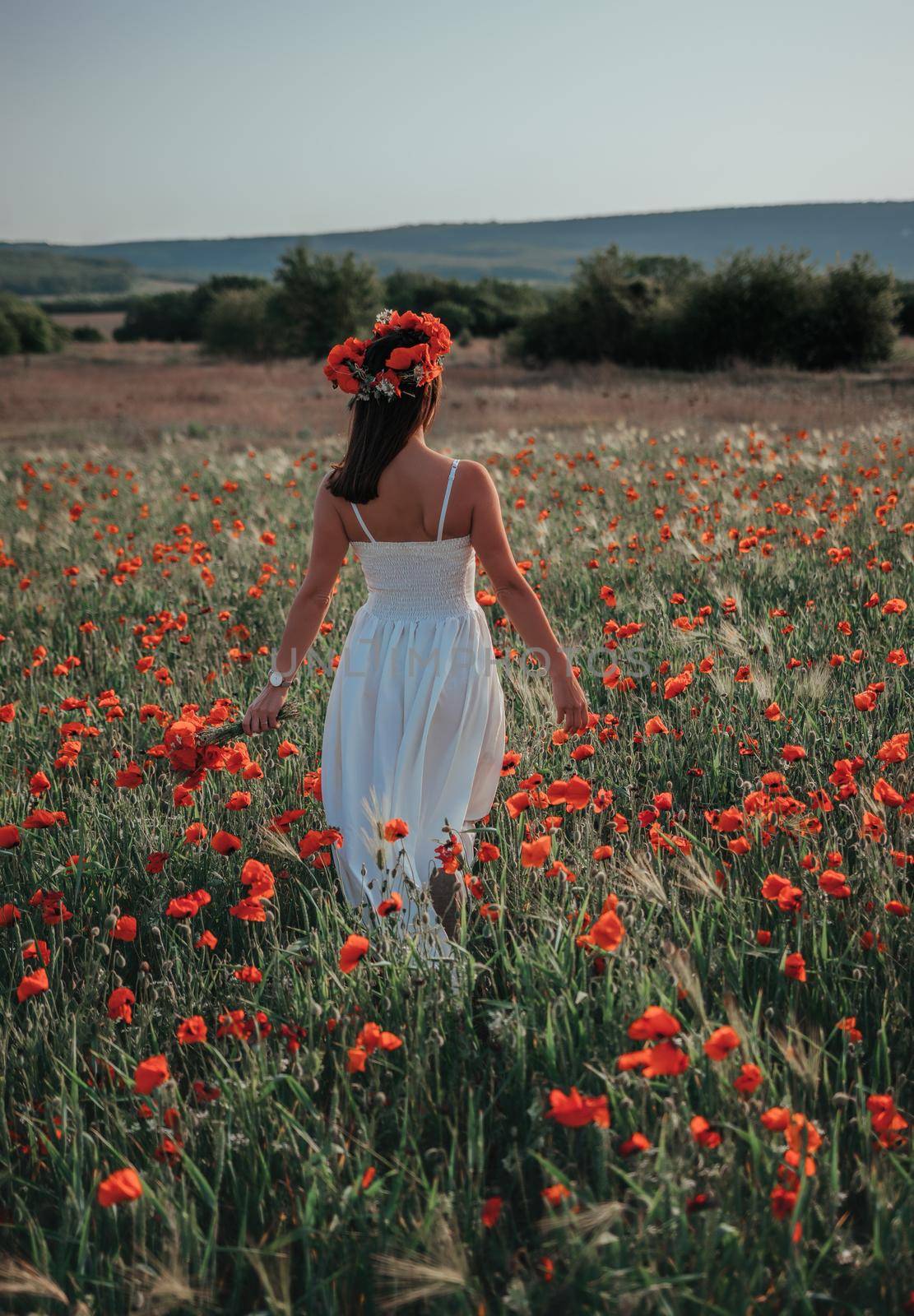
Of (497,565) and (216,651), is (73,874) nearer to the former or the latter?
(497,565)

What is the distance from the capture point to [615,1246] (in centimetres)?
127

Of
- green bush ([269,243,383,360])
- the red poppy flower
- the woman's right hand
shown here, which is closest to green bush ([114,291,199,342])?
green bush ([269,243,383,360])

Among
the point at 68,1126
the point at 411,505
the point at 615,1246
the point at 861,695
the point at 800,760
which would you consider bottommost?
the point at 68,1126

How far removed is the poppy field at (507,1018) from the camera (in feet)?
4.46

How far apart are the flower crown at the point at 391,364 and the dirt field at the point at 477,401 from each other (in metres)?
9.26

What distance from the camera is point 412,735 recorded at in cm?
264

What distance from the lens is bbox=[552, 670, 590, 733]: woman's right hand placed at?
8.47 ft

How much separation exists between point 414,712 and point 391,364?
3.21 ft

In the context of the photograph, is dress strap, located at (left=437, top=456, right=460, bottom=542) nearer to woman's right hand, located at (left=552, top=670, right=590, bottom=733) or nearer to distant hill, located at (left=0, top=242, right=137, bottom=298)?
woman's right hand, located at (left=552, top=670, right=590, bottom=733)

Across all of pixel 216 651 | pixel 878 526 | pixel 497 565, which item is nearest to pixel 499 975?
pixel 497 565

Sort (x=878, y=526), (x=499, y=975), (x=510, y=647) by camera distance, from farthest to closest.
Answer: (x=878, y=526) < (x=510, y=647) < (x=499, y=975)

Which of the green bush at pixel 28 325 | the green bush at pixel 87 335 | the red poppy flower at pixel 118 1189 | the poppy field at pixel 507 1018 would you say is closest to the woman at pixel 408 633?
the poppy field at pixel 507 1018

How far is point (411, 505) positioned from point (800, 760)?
4.70 ft

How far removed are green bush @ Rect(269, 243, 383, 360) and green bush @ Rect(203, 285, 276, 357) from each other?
2.92 metres
